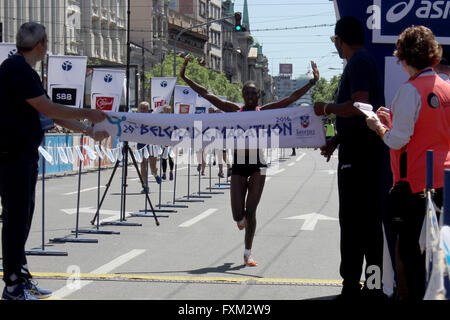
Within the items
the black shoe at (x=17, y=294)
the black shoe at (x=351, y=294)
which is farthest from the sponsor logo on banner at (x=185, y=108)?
the black shoe at (x=17, y=294)

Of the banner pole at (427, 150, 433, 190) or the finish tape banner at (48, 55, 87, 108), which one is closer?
the banner pole at (427, 150, 433, 190)

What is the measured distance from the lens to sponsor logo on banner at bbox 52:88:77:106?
11.7 metres

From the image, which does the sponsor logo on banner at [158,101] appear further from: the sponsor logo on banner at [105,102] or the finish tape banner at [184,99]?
the sponsor logo on banner at [105,102]

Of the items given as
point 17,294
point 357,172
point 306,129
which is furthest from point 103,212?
point 357,172

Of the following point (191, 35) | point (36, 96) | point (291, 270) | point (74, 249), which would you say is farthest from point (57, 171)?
point (191, 35)

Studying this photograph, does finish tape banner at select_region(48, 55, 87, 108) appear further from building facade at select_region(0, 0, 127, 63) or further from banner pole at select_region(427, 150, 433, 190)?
building facade at select_region(0, 0, 127, 63)

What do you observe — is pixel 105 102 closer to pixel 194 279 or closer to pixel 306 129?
pixel 194 279

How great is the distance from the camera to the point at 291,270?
8.43 m

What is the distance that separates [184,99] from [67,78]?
10295mm

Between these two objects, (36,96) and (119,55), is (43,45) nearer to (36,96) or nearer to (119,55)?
(36,96)

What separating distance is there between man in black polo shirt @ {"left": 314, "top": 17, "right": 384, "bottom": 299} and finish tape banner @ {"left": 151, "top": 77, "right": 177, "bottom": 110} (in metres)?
12.2

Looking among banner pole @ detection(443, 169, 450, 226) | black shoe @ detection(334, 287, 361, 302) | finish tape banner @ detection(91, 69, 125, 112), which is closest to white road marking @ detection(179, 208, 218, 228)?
finish tape banner @ detection(91, 69, 125, 112)

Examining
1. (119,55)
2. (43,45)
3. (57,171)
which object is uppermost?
(119,55)

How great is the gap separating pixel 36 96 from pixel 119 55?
73.3 meters
